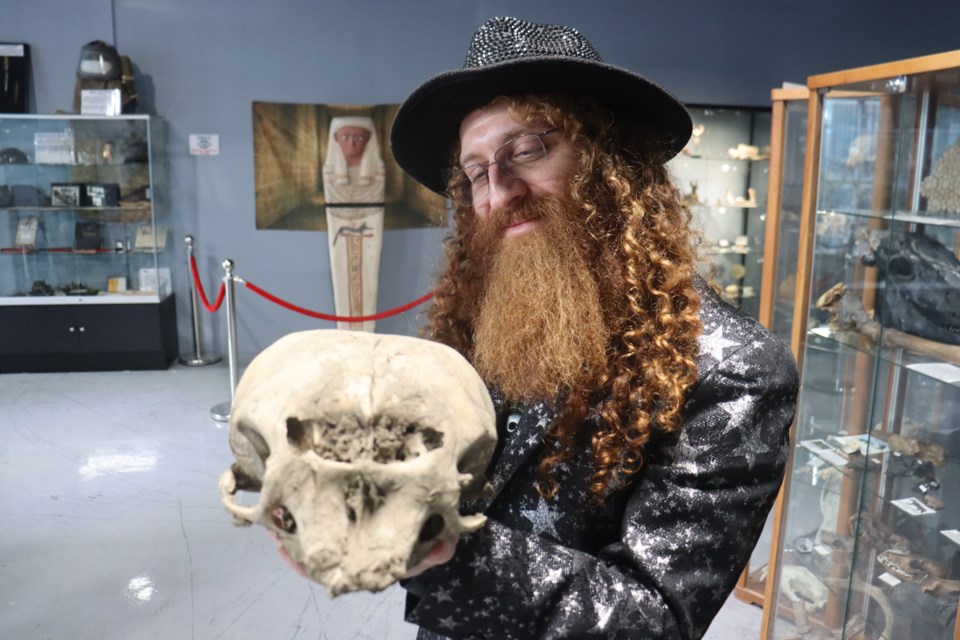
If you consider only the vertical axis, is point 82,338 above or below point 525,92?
below

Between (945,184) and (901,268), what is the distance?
12.0 inches

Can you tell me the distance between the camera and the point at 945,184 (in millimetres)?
2342

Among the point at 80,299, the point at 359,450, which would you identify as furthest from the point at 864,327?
the point at 80,299

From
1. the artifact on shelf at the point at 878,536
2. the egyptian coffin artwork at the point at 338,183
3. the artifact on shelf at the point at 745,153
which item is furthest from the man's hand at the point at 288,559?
the artifact on shelf at the point at 745,153

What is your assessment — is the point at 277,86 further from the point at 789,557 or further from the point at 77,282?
the point at 789,557

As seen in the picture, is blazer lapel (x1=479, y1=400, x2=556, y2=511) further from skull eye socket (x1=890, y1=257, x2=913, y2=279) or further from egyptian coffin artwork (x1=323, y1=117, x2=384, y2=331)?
egyptian coffin artwork (x1=323, y1=117, x2=384, y2=331)

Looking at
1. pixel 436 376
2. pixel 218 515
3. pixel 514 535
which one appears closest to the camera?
pixel 436 376

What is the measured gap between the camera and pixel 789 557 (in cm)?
312

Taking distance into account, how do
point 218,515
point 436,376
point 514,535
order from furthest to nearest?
point 218,515, point 514,535, point 436,376

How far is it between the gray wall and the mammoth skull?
547cm

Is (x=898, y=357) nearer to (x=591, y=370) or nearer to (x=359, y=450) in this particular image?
(x=591, y=370)

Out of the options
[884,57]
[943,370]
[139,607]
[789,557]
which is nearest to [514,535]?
[943,370]

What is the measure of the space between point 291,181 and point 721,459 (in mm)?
6249

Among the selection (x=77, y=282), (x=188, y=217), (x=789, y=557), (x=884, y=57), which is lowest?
(x=789, y=557)
